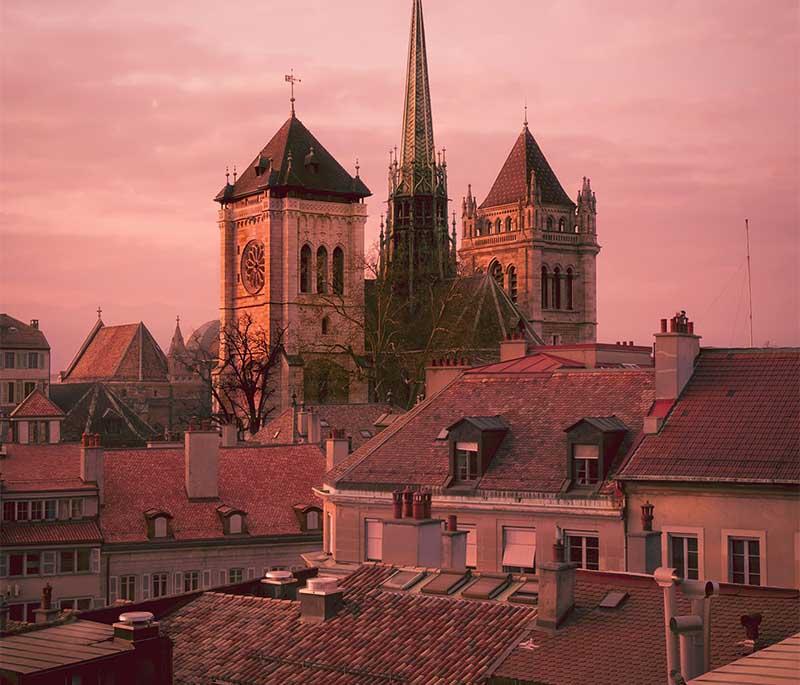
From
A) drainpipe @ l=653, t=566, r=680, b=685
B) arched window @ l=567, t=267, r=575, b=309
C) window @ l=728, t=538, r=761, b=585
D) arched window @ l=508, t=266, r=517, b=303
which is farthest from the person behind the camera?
arched window @ l=567, t=267, r=575, b=309

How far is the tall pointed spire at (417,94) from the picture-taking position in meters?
138

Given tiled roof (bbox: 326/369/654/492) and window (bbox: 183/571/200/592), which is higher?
tiled roof (bbox: 326/369/654/492)

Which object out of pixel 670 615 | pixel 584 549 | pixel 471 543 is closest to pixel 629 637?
pixel 670 615

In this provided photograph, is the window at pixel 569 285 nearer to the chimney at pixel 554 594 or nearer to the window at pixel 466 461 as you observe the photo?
the window at pixel 466 461

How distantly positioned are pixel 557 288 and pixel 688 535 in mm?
113115

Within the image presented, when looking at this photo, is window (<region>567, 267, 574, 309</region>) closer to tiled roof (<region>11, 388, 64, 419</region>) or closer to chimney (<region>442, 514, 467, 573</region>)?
tiled roof (<region>11, 388, 64, 419</region>)

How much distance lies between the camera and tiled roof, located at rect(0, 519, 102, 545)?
43.5 metres

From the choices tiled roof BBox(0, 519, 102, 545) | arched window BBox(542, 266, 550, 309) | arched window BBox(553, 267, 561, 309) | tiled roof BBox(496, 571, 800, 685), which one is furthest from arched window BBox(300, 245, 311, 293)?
tiled roof BBox(496, 571, 800, 685)

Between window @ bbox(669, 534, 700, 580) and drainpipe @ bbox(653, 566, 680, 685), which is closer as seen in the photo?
drainpipe @ bbox(653, 566, 680, 685)

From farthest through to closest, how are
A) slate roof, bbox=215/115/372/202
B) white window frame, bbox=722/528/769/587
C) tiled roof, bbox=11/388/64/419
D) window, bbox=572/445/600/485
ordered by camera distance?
slate roof, bbox=215/115/372/202, tiled roof, bbox=11/388/64/419, window, bbox=572/445/600/485, white window frame, bbox=722/528/769/587

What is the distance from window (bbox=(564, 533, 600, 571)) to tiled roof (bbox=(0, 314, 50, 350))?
9463cm

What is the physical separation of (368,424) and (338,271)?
173 feet

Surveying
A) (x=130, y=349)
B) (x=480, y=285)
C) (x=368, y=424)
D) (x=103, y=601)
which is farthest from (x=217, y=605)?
(x=130, y=349)

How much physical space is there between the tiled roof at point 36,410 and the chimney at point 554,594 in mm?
47064
